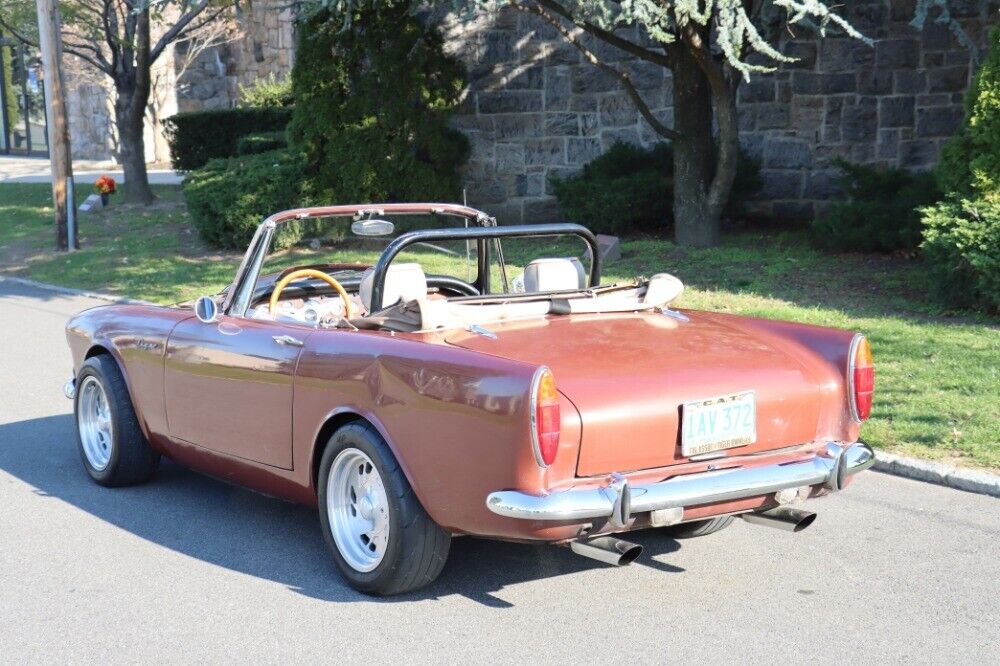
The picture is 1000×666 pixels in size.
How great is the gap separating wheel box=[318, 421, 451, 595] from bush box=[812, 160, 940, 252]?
28.9 ft

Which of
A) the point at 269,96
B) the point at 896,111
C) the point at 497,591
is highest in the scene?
the point at 269,96

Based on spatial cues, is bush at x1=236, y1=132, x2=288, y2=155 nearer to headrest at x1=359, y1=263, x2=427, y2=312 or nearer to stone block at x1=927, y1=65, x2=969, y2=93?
stone block at x1=927, y1=65, x2=969, y2=93

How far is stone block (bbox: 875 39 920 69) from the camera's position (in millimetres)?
14742

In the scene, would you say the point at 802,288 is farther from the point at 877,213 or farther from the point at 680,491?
the point at 680,491

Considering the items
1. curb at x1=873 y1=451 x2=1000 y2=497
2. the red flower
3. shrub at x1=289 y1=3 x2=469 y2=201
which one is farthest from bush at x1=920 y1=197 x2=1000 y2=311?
the red flower

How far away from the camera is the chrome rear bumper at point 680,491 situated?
4.14 meters

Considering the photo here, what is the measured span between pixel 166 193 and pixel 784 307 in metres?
16.0

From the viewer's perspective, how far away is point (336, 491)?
16.2 feet

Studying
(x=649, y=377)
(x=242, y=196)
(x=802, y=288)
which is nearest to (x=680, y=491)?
(x=649, y=377)

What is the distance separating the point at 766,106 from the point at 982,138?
5440 mm

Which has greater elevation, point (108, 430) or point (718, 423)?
point (718, 423)

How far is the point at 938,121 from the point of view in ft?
48.4

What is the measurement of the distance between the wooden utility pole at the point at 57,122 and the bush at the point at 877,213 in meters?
10.6

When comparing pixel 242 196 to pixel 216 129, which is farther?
pixel 216 129
